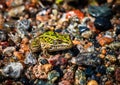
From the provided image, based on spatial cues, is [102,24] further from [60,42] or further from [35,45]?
[35,45]

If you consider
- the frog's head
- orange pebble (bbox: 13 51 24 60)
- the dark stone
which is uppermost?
the frog's head

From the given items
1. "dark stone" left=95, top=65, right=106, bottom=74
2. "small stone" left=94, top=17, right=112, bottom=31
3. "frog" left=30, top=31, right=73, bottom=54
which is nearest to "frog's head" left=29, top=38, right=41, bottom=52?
"frog" left=30, top=31, right=73, bottom=54

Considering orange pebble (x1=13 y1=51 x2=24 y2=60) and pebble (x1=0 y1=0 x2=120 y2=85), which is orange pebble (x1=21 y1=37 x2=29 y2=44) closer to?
pebble (x1=0 y1=0 x2=120 y2=85)

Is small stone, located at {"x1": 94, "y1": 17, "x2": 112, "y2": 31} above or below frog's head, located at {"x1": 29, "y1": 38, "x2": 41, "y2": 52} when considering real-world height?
above

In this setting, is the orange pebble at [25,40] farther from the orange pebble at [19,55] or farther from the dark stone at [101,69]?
the dark stone at [101,69]

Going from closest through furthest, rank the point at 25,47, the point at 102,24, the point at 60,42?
1. the point at 60,42
2. the point at 25,47
3. the point at 102,24

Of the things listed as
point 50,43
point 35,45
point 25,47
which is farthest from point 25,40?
point 50,43

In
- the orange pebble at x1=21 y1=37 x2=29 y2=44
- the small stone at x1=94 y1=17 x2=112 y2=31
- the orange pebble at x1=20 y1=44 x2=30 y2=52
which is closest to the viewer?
the orange pebble at x1=20 y1=44 x2=30 y2=52

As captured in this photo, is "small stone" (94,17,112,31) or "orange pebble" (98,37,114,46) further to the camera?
"small stone" (94,17,112,31)
